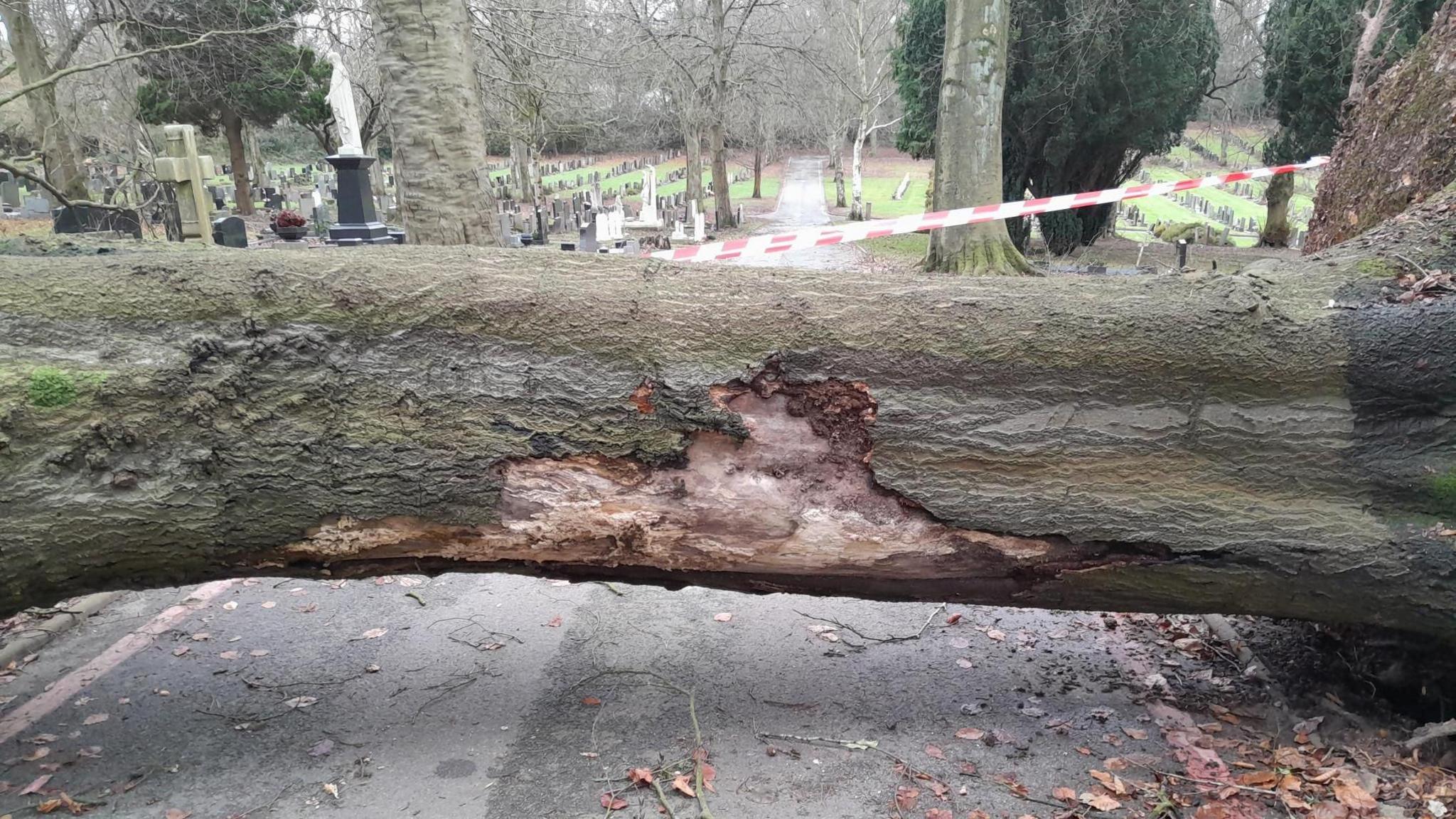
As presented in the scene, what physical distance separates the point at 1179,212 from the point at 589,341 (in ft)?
103

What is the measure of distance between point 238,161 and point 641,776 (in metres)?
28.3

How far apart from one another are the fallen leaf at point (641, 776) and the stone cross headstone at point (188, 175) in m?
12.3

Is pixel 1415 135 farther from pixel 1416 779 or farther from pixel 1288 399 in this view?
pixel 1416 779

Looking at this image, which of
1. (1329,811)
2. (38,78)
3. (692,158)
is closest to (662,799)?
(1329,811)

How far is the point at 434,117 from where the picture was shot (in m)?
7.17

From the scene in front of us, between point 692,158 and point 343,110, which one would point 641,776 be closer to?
point 343,110

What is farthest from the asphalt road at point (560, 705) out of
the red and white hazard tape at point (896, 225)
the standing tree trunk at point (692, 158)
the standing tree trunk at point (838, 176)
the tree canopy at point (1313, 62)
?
the standing tree trunk at point (838, 176)

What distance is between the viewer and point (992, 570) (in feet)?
9.37

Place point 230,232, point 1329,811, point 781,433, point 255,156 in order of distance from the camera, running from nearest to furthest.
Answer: point 1329,811
point 781,433
point 230,232
point 255,156

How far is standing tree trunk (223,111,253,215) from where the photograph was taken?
25.5 meters

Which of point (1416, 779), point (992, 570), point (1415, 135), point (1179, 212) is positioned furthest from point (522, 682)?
point (1179, 212)

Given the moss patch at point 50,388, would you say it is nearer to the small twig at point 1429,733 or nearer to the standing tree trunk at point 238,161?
the small twig at point 1429,733

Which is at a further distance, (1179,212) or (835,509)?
(1179,212)

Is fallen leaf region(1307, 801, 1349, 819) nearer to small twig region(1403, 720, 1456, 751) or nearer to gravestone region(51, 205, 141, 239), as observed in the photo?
small twig region(1403, 720, 1456, 751)
